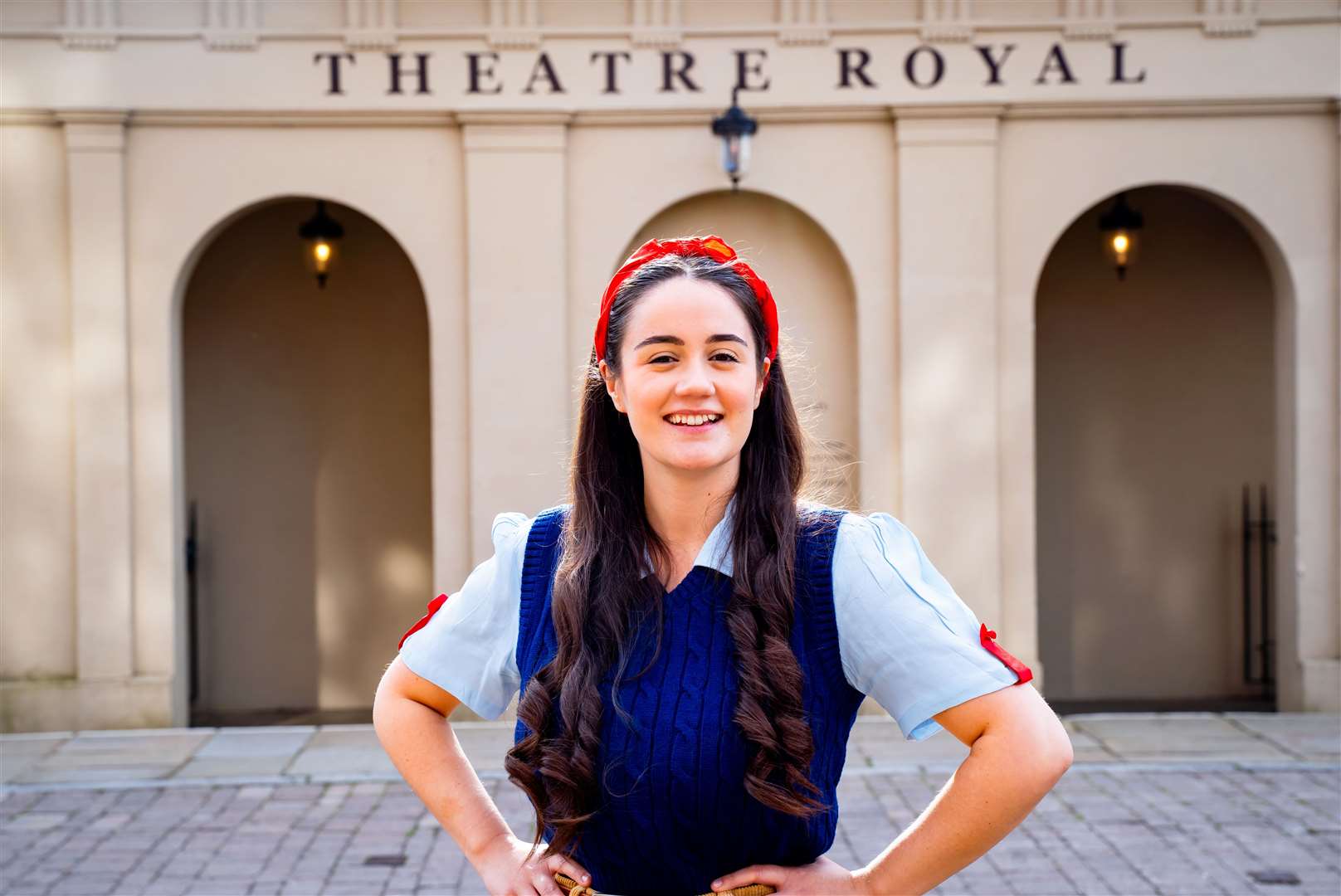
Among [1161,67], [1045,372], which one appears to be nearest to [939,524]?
[1045,372]

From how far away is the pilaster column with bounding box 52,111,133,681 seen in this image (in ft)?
28.4

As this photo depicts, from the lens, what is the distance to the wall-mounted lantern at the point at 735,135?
848 cm

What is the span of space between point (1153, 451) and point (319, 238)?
6325mm

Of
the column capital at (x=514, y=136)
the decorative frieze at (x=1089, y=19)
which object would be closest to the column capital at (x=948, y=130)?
the decorative frieze at (x=1089, y=19)

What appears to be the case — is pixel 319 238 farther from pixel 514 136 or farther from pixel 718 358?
pixel 718 358

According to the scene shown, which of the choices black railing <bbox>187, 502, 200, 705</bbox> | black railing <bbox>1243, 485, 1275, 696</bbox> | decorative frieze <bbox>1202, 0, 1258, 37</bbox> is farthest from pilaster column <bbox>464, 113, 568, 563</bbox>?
black railing <bbox>1243, 485, 1275, 696</bbox>

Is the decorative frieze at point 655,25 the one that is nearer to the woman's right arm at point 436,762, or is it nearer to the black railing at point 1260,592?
the black railing at point 1260,592

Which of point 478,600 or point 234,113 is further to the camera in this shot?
point 234,113

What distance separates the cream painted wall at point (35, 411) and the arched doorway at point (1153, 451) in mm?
6802

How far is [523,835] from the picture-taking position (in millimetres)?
6359

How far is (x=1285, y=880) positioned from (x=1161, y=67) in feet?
16.8

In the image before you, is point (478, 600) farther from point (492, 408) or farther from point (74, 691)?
point (74, 691)

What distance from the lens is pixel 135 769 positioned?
7.66 metres

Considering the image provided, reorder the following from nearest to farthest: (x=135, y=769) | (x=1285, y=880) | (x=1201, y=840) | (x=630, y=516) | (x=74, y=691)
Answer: (x=630, y=516) < (x=1285, y=880) < (x=1201, y=840) < (x=135, y=769) < (x=74, y=691)
